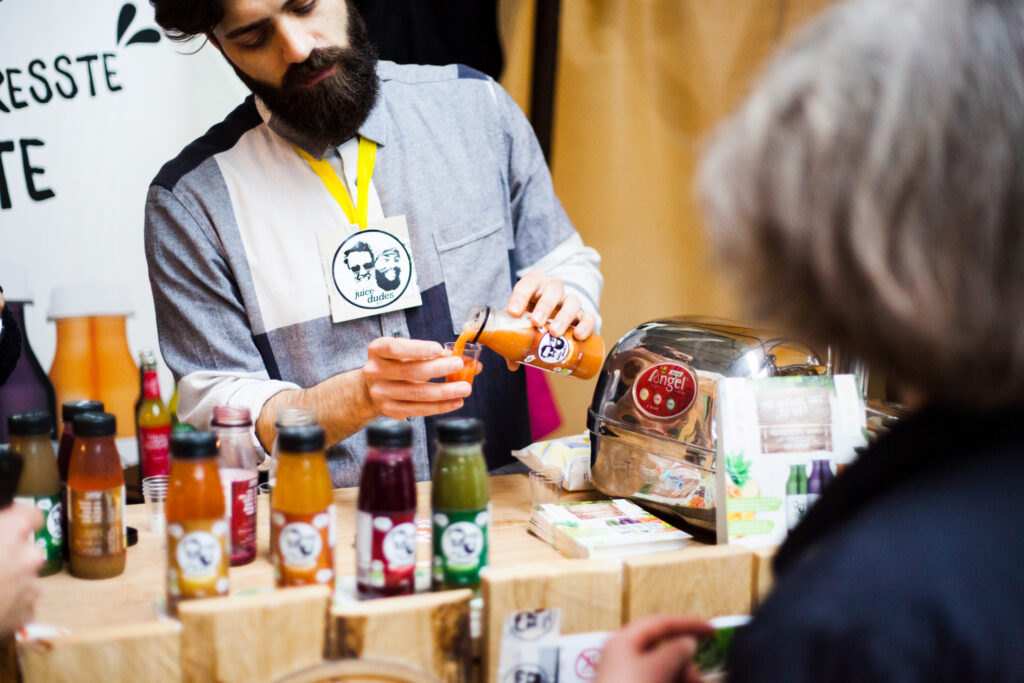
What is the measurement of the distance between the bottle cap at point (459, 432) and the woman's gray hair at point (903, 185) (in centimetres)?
52

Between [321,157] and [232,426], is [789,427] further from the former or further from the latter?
[321,157]

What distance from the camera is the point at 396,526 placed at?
1007mm

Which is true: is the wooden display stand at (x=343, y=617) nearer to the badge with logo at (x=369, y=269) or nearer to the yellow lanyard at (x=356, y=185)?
the badge with logo at (x=369, y=269)

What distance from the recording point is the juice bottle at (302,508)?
1.00 m

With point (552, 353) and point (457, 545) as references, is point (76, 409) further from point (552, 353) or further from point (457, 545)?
point (552, 353)

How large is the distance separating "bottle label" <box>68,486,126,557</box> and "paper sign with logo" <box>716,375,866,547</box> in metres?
0.88

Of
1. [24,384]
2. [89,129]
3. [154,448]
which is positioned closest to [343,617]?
[154,448]

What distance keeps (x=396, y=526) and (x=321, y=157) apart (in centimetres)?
119

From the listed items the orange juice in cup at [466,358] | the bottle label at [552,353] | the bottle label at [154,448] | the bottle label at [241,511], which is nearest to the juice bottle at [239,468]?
the bottle label at [241,511]

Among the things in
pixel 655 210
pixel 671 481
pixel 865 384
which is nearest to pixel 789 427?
pixel 671 481

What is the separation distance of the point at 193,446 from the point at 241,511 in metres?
0.25

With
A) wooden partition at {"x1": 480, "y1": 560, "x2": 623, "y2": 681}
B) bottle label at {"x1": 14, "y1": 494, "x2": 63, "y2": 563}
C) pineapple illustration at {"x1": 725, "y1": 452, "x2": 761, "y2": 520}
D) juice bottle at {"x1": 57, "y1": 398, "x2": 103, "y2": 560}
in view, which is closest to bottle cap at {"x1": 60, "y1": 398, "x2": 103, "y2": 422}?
juice bottle at {"x1": 57, "y1": 398, "x2": 103, "y2": 560}

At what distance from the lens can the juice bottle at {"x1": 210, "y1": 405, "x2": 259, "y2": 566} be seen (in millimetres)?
1193

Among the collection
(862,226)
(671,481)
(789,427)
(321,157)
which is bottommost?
(671,481)
